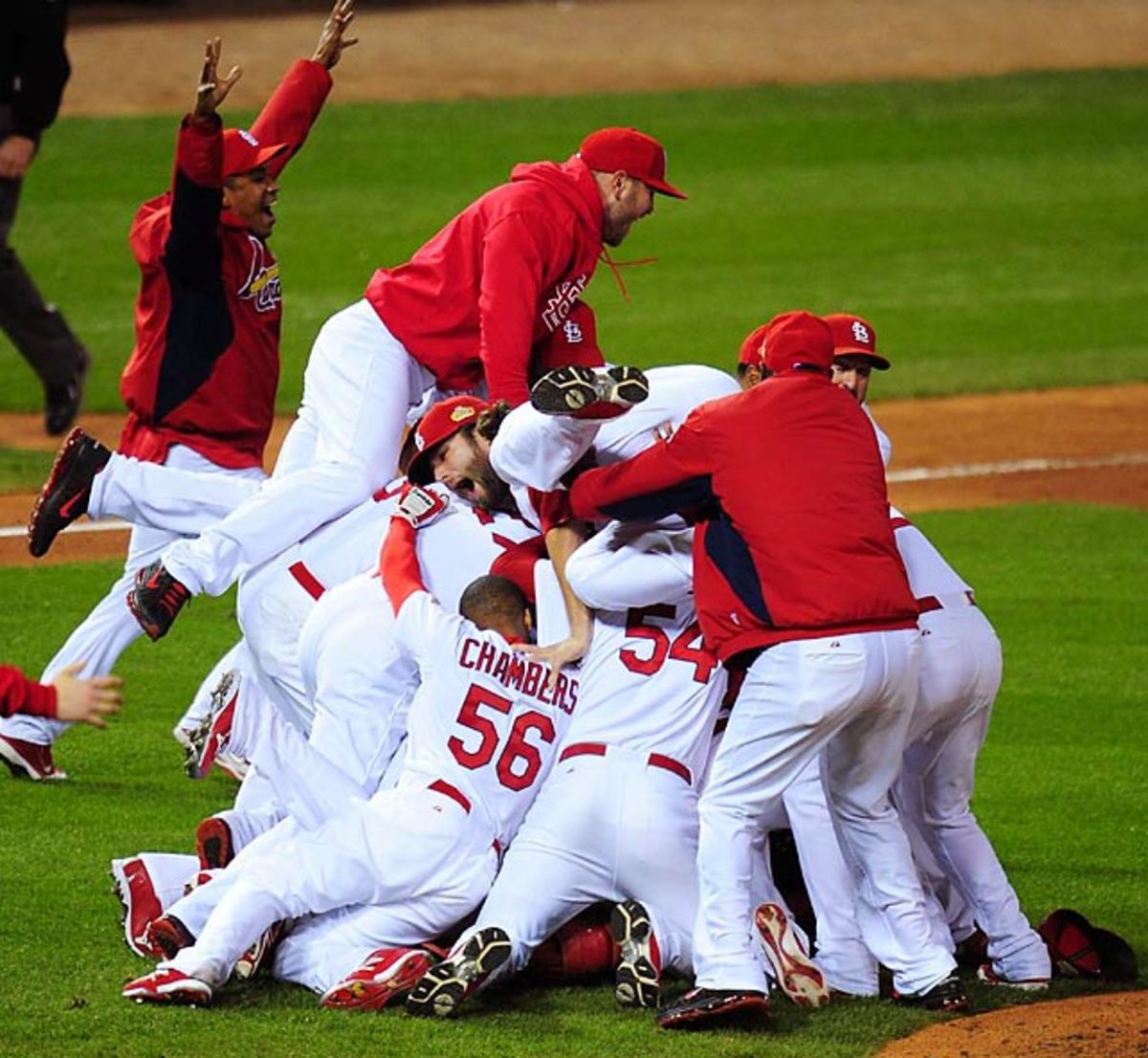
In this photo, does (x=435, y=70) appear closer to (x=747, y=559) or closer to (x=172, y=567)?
(x=172, y=567)

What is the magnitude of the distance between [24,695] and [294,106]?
3.90 metres

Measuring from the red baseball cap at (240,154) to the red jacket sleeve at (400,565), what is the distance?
1872mm

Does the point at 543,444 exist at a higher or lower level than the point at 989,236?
higher

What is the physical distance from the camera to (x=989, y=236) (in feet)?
63.6

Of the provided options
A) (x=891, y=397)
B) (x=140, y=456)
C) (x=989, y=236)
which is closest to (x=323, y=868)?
(x=140, y=456)

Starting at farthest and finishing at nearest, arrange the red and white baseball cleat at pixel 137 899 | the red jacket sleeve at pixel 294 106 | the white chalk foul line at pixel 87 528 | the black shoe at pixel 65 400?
1. the black shoe at pixel 65 400
2. the white chalk foul line at pixel 87 528
3. the red jacket sleeve at pixel 294 106
4. the red and white baseball cleat at pixel 137 899

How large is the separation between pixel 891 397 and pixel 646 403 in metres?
8.63

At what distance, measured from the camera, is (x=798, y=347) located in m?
5.77

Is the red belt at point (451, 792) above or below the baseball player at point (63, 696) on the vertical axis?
below

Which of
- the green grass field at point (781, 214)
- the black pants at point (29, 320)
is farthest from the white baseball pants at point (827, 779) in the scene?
the green grass field at point (781, 214)

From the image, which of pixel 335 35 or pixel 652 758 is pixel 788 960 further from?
pixel 335 35

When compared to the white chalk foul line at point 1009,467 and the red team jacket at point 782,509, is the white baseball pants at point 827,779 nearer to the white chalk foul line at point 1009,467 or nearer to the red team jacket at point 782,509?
the red team jacket at point 782,509

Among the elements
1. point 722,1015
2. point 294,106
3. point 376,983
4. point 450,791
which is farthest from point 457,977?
point 294,106

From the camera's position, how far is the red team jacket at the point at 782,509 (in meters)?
5.59
